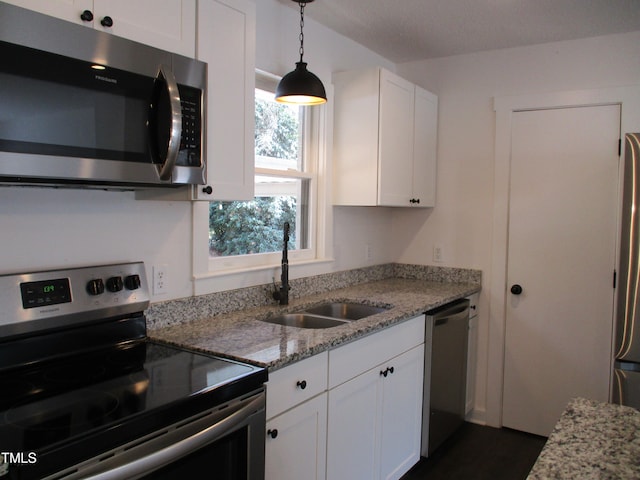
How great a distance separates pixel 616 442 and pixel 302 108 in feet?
7.57

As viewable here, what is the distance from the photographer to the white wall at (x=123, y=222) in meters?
1.53

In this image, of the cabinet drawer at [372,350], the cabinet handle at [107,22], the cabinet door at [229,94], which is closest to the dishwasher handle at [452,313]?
the cabinet drawer at [372,350]

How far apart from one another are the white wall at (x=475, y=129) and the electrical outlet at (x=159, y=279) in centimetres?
212

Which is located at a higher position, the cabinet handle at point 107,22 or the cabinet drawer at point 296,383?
the cabinet handle at point 107,22

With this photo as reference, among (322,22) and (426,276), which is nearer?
(322,22)

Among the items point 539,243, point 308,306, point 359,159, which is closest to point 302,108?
point 359,159

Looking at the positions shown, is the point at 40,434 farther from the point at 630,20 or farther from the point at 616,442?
the point at 630,20

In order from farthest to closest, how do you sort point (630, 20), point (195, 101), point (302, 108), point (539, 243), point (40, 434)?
point (539, 243), point (302, 108), point (630, 20), point (195, 101), point (40, 434)

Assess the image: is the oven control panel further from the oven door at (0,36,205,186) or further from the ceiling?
the ceiling

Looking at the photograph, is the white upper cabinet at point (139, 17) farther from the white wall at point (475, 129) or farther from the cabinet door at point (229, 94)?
the white wall at point (475, 129)

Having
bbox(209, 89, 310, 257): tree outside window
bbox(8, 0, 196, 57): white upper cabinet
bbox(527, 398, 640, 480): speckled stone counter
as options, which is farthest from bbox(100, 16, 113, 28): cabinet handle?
bbox(527, 398, 640, 480): speckled stone counter

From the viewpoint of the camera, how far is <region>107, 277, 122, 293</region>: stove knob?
1.69 m

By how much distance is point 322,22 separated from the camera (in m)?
2.83

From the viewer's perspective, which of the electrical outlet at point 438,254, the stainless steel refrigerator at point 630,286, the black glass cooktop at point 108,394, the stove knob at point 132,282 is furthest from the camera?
the electrical outlet at point 438,254
